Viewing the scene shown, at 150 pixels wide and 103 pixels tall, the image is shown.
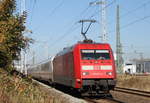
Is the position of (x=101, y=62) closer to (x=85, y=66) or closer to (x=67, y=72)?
(x=85, y=66)

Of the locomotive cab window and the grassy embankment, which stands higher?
the locomotive cab window

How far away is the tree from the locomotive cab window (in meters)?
2.87

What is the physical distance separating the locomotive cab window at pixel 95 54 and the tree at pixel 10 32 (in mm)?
2868

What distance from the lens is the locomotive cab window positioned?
17.9m

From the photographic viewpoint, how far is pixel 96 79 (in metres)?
17.4

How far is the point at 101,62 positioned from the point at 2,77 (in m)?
6.24

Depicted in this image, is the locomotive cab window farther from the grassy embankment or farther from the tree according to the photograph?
the grassy embankment

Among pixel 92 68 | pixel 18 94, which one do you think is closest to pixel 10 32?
pixel 92 68

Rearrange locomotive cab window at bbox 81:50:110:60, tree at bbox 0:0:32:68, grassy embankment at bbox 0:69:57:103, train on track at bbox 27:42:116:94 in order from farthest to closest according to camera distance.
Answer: locomotive cab window at bbox 81:50:110:60
train on track at bbox 27:42:116:94
tree at bbox 0:0:32:68
grassy embankment at bbox 0:69:57:103

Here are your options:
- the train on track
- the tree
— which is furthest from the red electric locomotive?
the tree

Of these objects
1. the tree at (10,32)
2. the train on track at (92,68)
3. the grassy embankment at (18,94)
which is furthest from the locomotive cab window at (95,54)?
the grassy embankment at (18,94)

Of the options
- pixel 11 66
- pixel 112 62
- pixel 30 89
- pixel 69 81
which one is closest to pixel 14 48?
pixel 11 66

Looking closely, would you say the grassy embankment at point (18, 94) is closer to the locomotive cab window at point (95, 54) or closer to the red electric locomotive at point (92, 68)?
the red electric locomotive at point (92, 68)

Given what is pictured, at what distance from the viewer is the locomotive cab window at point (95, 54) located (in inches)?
706
